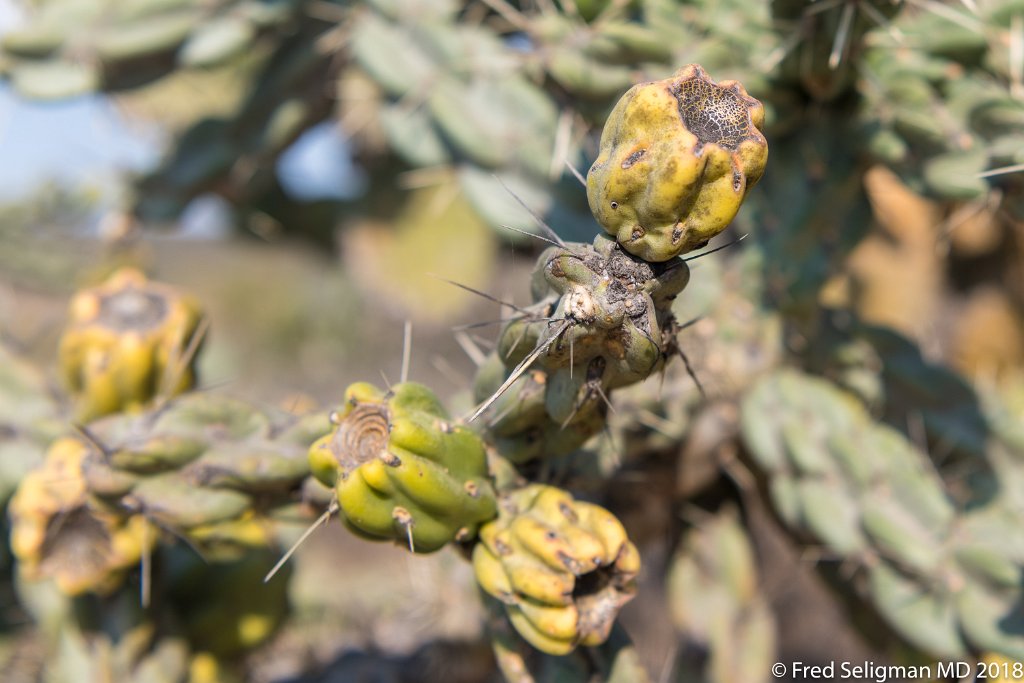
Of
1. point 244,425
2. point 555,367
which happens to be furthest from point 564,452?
point 244,425

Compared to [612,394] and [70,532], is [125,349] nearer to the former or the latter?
[70,532]

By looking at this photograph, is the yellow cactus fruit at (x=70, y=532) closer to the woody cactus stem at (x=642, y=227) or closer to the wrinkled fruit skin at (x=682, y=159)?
the woody cactus stem at (x=642, y=227)

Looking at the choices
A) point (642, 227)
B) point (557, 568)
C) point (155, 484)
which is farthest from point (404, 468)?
point (155, 484)

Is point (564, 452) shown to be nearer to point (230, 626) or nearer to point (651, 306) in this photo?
point (651, 306)

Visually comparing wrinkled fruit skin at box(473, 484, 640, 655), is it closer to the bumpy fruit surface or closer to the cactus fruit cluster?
the cactus fruit cluster

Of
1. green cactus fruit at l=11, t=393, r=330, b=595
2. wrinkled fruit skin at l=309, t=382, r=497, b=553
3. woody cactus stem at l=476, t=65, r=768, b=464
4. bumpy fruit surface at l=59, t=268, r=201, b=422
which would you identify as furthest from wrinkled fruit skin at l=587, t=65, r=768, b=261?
bumpy fruit surface at l=59, t=268, r=201, b=422
